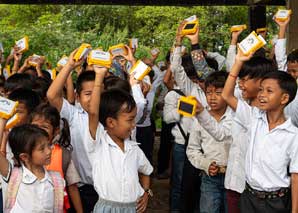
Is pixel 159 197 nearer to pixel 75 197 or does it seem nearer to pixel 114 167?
pixel 75 197

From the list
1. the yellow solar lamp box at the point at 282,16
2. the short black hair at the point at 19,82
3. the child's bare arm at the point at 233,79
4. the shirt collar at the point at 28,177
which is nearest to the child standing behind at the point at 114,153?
the shirt collar at the point at 28,177

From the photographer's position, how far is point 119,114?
338 centimetres

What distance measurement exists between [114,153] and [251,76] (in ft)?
3.44

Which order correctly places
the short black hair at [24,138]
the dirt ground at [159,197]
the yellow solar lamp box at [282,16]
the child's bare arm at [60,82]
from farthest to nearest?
the dirt ground at [159,197] < the yellow solar lamp box at [282,16] < the child's bare arm at [60,82] < the short black hair at [24,138]

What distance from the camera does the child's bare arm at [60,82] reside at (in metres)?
3.47

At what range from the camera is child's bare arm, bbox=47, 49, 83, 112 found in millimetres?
3471

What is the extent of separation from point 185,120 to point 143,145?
60.2 inches

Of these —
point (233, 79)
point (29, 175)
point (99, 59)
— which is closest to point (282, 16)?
point (233, 79)

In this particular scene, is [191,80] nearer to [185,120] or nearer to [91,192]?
[185,120]

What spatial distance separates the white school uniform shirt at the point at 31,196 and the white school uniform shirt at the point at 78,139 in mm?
502

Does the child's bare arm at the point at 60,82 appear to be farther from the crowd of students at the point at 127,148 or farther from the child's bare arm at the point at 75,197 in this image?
the child's bare arm at the point at 75,197

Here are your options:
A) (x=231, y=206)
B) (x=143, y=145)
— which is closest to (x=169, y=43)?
(x=143, y=145)

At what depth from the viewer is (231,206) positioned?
3965 millimetres

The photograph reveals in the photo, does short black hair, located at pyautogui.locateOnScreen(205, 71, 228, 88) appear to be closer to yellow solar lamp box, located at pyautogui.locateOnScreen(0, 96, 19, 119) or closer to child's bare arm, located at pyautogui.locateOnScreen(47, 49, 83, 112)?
child's bare arm, located at pyautogui.locateOnScreen(47, 49, 83, 112)
